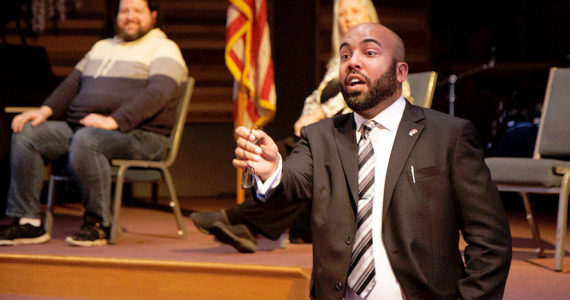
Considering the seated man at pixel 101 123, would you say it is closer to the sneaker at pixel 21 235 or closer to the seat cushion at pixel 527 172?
the sneaker at pixel 21 235

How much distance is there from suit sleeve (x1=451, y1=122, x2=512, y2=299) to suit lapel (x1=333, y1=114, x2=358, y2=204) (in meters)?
0.24

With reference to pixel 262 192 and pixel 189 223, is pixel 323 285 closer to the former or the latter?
pixel 262 192

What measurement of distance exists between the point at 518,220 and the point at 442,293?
3.44m

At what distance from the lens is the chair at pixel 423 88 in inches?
126

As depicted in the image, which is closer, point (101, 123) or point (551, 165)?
point (551, 165)

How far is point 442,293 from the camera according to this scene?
5.26 feet

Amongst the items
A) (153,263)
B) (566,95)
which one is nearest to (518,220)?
(566,95)

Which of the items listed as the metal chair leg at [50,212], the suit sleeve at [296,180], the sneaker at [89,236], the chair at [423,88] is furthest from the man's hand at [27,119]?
the suit sleeve at [296,180]

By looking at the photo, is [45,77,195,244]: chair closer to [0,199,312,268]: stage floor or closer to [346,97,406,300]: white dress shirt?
[0,199,312,268]: stage floor

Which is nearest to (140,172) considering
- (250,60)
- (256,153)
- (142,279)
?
(142,279)

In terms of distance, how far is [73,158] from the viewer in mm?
3264

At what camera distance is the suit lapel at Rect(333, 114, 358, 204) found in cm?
167

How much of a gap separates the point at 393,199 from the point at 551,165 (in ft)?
5.01

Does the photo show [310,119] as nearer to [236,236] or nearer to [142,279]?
[236,236]
